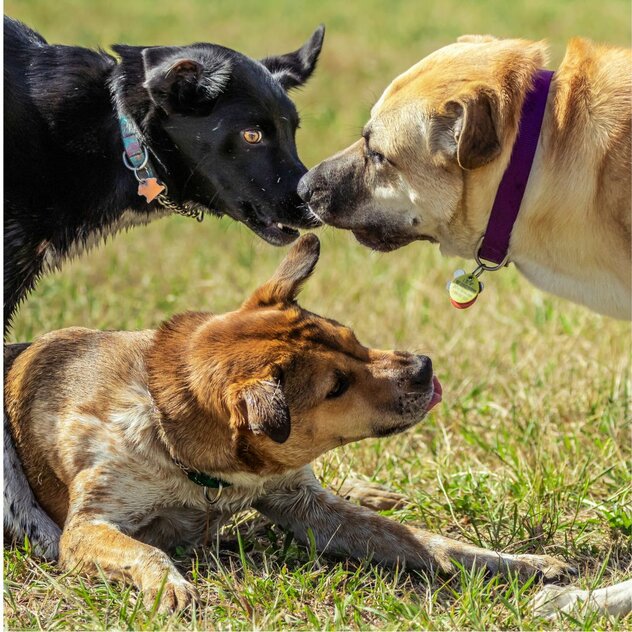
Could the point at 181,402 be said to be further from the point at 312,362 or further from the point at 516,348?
the point at 516,348

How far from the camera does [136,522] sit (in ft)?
13.7

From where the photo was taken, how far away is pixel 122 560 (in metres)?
3.84

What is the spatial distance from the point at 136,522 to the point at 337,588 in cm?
88

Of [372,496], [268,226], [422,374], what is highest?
[268,226]

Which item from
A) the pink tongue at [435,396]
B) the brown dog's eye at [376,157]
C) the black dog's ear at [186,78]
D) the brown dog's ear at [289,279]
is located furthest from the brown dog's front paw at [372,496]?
the black dog's ear at [186,78]

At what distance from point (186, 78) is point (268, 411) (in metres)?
2.09

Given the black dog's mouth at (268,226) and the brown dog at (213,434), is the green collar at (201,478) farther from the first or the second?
the black dog's mouth at (268,226)

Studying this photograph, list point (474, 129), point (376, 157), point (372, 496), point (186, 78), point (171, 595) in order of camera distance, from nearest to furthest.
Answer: point (171, 595), point (474, 129), point (376, 157), point (372, 496), point (186, 78)

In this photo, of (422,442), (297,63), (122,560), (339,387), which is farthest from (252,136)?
(122,560)

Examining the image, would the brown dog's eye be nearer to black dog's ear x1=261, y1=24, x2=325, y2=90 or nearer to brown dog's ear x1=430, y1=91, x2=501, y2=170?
brown dog's ear x1=430, y1=91, x2=501, y2=170

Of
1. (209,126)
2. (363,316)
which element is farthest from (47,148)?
(363,316)

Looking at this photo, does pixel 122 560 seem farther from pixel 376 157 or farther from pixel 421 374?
pixel 376 157

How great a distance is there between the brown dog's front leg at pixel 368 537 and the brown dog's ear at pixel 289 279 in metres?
0.77

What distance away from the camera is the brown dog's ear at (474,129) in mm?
3977
